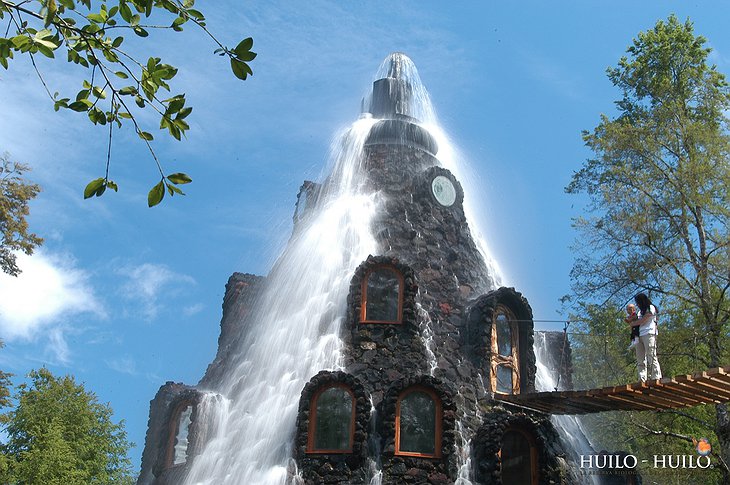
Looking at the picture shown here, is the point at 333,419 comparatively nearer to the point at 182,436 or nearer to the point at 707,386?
the point at 182,436

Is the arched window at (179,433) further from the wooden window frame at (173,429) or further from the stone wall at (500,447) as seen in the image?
the stone wall at (500,447)

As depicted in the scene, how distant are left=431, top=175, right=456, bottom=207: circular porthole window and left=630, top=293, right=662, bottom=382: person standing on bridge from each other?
26.6 ft

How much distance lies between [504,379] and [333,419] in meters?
4.72

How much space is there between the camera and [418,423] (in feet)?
46.1

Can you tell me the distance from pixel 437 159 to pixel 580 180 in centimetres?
462

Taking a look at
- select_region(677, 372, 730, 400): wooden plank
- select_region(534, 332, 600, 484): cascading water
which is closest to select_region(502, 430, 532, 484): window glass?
select_region(534, 332, 600, 484): cascading water

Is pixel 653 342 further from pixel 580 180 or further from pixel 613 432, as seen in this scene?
pixel 613 432

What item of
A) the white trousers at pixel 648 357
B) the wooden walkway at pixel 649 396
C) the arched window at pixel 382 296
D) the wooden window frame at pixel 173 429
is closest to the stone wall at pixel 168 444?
the wooden window frame at pixel 173 429

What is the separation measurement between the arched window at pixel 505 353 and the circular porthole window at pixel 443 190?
3944 millimetres

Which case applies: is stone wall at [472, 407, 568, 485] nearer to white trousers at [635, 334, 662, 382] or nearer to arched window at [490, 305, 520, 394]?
arched window at [490, 305, 520, 394]

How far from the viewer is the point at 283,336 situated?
16703mm

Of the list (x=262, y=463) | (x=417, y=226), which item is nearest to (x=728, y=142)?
(x=417, y=226)

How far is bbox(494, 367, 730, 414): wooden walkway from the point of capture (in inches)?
406

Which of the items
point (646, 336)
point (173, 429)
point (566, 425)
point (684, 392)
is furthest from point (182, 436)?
point (684, 392)
